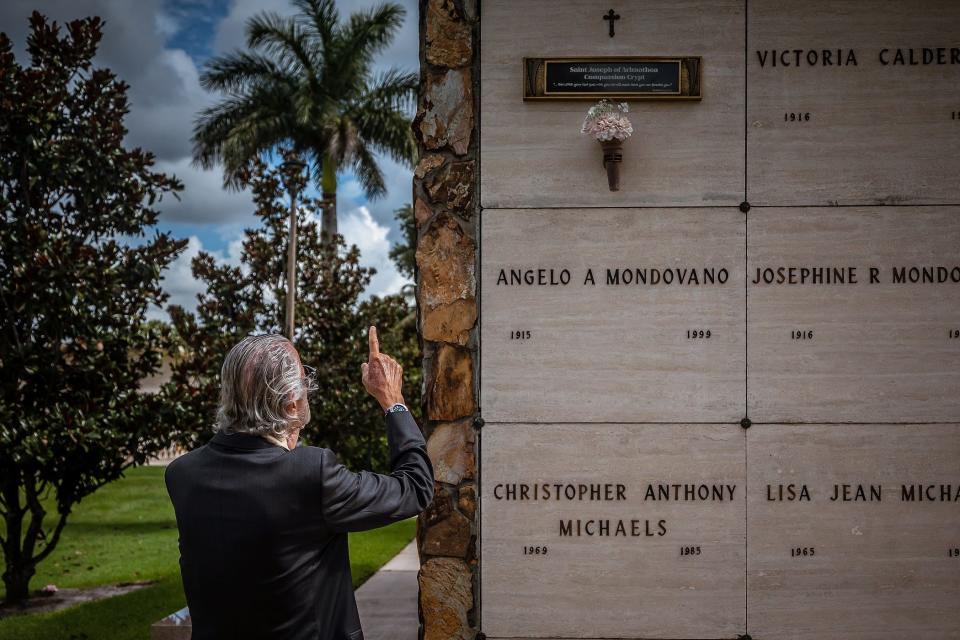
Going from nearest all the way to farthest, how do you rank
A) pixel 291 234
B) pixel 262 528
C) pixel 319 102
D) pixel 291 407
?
pixel 262 528 → pixel 291 407 → pixel 291 234 → pixel 319 102

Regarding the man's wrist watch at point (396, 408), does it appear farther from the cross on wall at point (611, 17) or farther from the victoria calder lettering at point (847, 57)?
the victoria calder lettering at point (847, 57)

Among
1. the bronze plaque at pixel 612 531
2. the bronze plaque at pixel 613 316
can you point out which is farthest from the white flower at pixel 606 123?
the bronze plaque at pixel 612 531

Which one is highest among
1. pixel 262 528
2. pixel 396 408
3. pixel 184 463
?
pixel 396 408

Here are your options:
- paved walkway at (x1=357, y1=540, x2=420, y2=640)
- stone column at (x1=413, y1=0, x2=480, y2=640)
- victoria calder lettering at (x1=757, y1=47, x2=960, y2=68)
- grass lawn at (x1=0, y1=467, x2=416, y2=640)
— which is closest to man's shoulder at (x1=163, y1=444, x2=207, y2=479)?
stone column at (x1=413, y1=0, x2=480, y2=640)

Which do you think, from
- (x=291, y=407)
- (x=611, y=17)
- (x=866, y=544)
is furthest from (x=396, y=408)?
(x=866, y=544)

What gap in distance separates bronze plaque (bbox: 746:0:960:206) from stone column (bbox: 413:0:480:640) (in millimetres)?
1372

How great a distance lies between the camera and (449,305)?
4.17 meters

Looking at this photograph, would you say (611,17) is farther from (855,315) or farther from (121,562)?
(121,562)

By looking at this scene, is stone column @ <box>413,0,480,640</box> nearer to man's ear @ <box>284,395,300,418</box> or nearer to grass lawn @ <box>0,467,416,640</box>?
man's ear @ <box>284,395,300,418</box>

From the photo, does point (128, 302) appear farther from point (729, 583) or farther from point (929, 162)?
point (929, 162)

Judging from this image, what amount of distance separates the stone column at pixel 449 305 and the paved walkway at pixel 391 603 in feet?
6.02

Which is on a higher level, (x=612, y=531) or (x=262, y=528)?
(x=262, y=528)

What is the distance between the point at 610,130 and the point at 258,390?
2.15 m

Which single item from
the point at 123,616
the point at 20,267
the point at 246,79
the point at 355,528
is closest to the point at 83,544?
the point at 123,616
